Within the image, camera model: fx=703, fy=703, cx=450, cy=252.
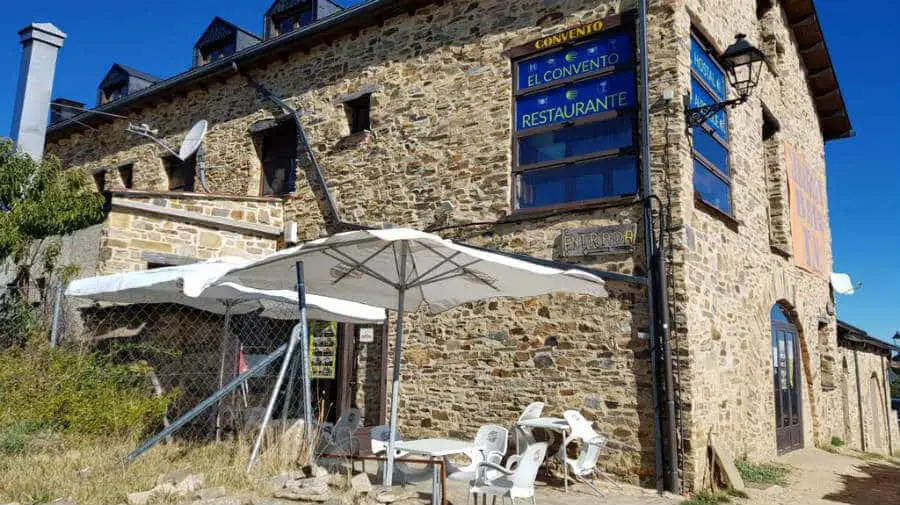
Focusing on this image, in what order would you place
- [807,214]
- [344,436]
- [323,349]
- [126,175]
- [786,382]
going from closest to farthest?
[344,436] < [323,349] < [786,382] < [807,214] < [126,175]

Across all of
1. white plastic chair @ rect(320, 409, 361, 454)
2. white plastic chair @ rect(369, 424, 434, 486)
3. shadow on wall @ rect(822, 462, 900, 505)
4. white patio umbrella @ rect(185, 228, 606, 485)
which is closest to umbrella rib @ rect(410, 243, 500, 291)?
white patio umbrella @ rect(185, 228, 606, 485)

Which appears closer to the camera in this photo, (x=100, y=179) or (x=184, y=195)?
(x=184, y=195)

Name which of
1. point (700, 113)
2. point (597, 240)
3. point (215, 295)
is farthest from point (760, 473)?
point (215, 295)

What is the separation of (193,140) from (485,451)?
29.6 feet

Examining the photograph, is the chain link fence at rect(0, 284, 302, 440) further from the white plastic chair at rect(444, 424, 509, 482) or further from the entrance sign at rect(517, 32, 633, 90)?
the entrance sign at rect(517, 32, 633, 90)

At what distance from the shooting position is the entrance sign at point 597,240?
7.54 m

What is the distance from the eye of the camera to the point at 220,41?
13.7m

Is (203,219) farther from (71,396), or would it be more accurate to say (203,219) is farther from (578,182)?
(578,182)

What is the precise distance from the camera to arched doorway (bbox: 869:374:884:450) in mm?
16395

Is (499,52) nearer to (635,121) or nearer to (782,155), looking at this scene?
(635,121)

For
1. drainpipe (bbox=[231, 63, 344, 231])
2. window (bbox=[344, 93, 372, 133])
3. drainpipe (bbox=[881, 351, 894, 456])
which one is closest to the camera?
drainpipe (bbox=[231, 63, 344, 231])

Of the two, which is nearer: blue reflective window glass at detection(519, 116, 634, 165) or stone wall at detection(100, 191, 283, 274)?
blue reflective window glass at detection(519, 116, 634, 165)

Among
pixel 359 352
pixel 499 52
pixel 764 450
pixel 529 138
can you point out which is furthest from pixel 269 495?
pixel 764 450

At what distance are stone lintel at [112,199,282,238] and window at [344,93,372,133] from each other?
1.98 meters
